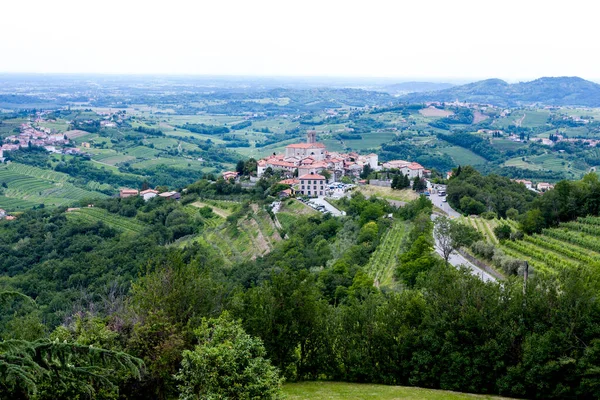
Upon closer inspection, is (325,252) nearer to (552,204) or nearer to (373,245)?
(373,245)

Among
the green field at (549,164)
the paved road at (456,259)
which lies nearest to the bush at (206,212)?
the paved road at (456,259)

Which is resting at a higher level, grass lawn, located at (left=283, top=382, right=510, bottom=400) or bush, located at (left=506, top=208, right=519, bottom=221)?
grass lawn, located at (left=283, top=382, right=510, bottom=400)

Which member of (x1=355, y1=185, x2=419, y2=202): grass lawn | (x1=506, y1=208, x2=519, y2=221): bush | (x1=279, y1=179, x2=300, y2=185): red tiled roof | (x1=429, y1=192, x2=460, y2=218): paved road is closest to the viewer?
(x1=506, y1=208, x2=519, y2=221): bush

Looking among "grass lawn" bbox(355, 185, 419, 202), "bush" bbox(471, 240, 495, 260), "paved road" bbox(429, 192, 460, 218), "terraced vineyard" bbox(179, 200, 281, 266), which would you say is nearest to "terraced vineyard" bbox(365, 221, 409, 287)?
"paved road" bbox(429, 192, 460, 218)

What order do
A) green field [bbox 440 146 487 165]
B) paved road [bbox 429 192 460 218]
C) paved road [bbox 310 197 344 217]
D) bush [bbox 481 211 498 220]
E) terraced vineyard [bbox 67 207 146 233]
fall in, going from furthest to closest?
1. green field [bbox 440 146 487 165]
2. terraced vineyard [bbox 67 207 146 233]
3. paved road [bbox 310 197 344 217]
4. paved road [bbox 429 192 460 218]
5. bush [bbox 481 211 498 220]

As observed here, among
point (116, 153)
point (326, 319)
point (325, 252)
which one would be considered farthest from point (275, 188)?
point (116, 153)

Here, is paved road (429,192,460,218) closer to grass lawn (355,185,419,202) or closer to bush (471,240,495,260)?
grass lawn (355,185,419,202)
